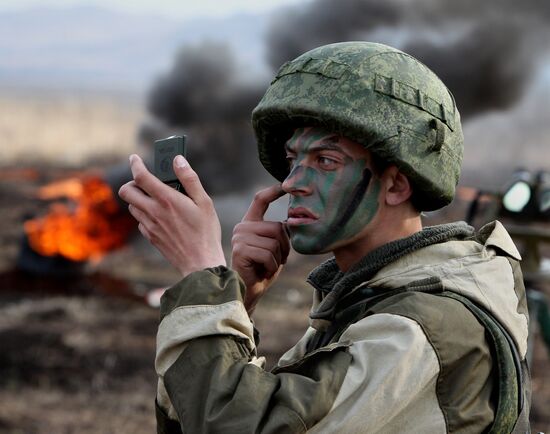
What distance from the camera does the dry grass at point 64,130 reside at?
29453 mm

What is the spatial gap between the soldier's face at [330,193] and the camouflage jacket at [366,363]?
0.54 feet

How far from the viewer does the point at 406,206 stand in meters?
2.39

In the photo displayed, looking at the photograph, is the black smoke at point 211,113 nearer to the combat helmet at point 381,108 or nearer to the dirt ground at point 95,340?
the dirt ground at point 95,340

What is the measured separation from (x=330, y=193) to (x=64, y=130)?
114 ft

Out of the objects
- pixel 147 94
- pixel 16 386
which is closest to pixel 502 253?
pixel 16 386

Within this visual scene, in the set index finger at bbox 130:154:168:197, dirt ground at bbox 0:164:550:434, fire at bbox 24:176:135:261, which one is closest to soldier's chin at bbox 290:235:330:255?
index finger at bbox 130:154:168:197

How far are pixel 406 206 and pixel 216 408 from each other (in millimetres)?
776

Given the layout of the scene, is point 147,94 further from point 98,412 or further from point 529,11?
point 98,412

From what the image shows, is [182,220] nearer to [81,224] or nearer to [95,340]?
[95,340]

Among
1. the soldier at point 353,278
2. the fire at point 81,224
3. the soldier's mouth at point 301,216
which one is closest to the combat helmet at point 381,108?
the soldier at point 353,278

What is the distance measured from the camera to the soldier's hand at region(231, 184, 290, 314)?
2.56 metres

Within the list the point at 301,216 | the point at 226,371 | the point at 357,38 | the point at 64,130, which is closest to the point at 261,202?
the point at 301,216

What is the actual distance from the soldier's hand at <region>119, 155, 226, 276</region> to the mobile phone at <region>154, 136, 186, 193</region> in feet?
0.10

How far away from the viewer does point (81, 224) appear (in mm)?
14289
